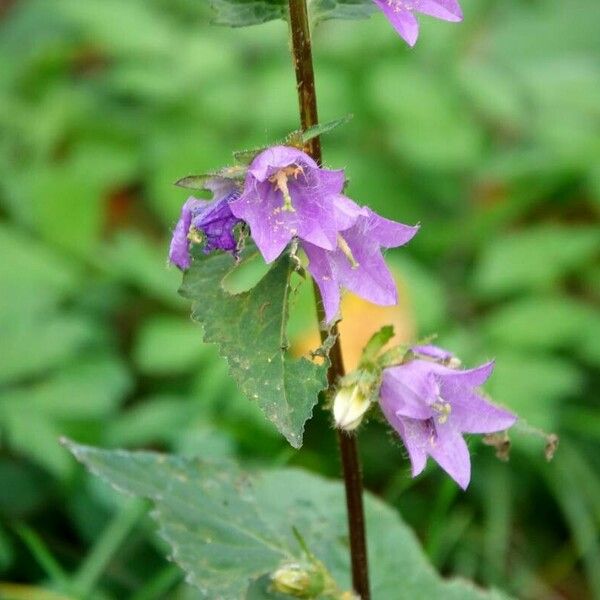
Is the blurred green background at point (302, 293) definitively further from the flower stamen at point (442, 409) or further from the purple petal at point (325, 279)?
the purple petal at point (325, 279)

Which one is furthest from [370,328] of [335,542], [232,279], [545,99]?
[335,542]

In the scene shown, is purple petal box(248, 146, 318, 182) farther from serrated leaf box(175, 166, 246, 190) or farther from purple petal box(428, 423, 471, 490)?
purple petal box(428, 423, 471, 490)

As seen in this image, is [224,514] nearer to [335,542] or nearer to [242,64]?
[335,542]

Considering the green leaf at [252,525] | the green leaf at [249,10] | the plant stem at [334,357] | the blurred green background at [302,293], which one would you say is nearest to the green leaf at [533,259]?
the blurred green background at [302,293]

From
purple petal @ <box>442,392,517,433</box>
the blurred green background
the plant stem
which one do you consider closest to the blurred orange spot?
the blurred green background

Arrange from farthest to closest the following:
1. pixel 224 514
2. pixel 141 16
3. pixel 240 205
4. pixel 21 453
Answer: pixel 141 16 → pixel 21 453 → pixel 224 514 → pixel 240 205

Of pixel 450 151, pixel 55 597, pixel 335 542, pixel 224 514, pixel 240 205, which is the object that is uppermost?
pixel 240 205

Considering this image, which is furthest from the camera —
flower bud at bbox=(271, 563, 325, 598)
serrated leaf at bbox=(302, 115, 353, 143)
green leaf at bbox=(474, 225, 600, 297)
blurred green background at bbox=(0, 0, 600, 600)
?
green leaf at bbox=(474, 225, 600, 297)
